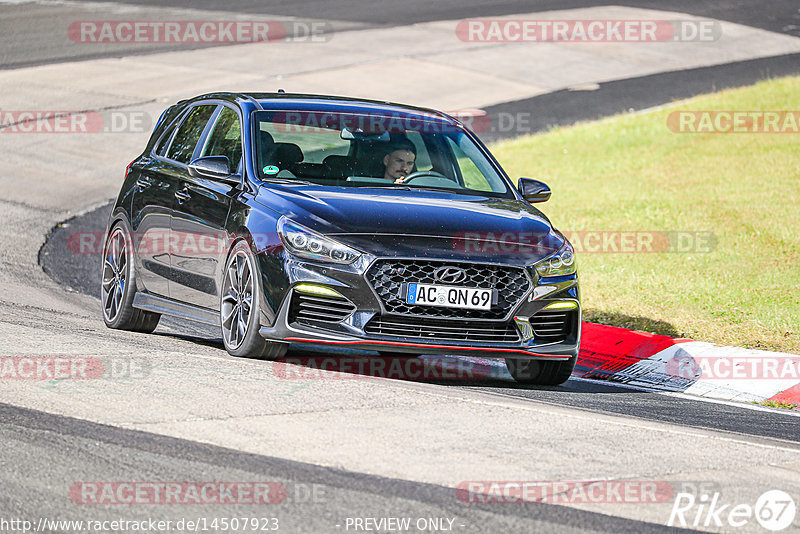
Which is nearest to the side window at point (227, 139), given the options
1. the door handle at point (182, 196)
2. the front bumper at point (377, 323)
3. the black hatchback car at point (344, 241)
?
the black hatchback car at point (344, 241)

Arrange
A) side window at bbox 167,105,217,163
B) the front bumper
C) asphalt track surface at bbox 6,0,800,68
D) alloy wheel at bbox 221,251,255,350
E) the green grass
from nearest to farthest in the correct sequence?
1. the front bumper
2. alloy wheel at bbox 221,251,255,350
3. side window at bbox 167,105,217,163
4. the green grass
5. asphalt track surface at bbox 6,0,800,68

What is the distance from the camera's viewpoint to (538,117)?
25.2 meters

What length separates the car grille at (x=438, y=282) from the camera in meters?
7.86

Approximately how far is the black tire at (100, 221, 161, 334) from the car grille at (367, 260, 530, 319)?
2.92 m

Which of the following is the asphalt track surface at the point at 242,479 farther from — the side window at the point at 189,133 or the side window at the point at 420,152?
the side window at the point at 189,133

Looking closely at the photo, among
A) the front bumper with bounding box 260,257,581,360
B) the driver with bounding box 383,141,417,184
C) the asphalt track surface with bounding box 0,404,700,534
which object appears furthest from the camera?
the driver with bounding box 383,141,417,184

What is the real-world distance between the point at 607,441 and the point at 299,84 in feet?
67.4

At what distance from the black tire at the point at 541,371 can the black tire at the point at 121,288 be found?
117 inches

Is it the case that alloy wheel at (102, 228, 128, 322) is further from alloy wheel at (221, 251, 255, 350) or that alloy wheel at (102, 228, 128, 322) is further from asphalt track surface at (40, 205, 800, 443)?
alloy wheel at (221, 251, 255, 350)

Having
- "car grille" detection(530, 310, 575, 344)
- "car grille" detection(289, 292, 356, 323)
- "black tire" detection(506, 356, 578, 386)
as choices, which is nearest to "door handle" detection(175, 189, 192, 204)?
"car grille" detection(289, 292, 356, 323)

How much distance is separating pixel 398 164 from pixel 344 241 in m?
1.50

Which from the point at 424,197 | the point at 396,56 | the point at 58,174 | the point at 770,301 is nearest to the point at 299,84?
the point at 396,56

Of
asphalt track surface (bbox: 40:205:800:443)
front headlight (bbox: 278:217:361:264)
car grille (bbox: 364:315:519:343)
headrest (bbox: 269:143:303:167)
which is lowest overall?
asphalt track surface (bbox: 40:205:800:443)

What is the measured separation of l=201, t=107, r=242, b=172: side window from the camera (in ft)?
30.3
